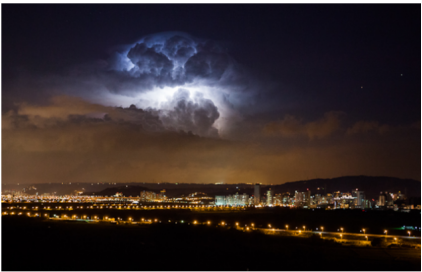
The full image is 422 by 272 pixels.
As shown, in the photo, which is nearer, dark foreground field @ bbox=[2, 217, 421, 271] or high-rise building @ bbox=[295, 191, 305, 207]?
dark foreground field @ bbox=[2, 217, 421, 271]

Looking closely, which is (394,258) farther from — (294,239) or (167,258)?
(167,258)

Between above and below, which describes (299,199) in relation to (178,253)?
below

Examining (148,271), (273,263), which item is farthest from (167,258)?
(273,263)

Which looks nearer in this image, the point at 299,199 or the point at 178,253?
the point at 178,253

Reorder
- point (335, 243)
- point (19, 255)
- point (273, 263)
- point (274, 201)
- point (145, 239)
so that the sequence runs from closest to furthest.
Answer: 1. point (19, 255)
2. point (273, 263)
3. point (145, 239)
4. point (335, 243)
5. point (274, 201)

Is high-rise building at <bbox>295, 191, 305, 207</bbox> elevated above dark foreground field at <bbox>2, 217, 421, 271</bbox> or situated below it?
below

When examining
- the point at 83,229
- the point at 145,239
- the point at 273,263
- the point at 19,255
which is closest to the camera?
the point at 19,255

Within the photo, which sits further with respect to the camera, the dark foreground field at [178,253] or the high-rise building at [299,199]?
the high-rise building at [299,199]

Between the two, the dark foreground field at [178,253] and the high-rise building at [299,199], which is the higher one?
the dark foreground field at [178,253]
